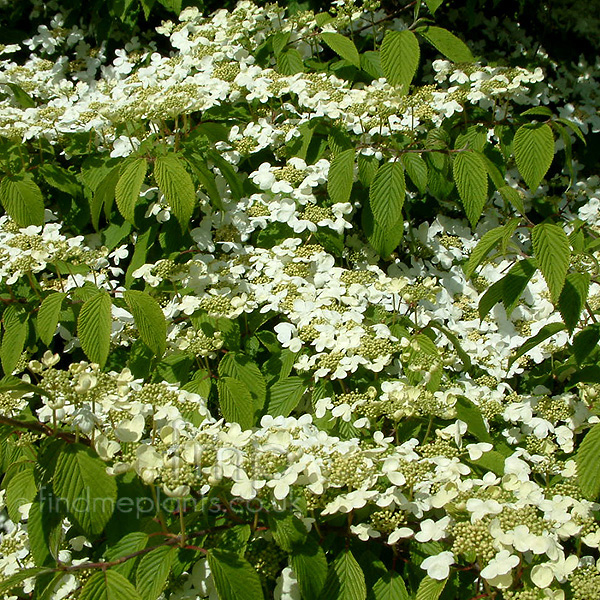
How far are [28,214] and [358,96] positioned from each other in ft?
4.66

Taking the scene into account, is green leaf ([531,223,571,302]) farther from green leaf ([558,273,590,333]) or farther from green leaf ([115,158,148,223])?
green leaf ([115,158,148,223])

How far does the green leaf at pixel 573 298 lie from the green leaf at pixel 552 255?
91 mm

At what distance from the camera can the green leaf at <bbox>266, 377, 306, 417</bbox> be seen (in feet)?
6.57

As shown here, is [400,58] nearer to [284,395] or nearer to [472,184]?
[472,184]

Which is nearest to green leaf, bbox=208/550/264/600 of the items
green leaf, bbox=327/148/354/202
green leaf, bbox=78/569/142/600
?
green leaf, bbox=78/569/142/600

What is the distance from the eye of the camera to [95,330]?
189 cm

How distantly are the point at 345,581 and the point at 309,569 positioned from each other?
0.10 m

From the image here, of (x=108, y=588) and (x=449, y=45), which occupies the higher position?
(x=449, y=45)

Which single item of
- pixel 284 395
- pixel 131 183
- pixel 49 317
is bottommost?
pixel 284 395

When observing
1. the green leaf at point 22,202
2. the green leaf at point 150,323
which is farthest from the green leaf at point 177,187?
the green leaf at point 22,202

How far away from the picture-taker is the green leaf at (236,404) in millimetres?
1888

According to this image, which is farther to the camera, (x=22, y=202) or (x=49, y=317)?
(x=22, y=202)

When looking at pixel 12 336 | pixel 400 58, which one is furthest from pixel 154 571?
pixel 400 58

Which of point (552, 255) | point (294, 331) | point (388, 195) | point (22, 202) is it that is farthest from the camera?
point (22, 202)
